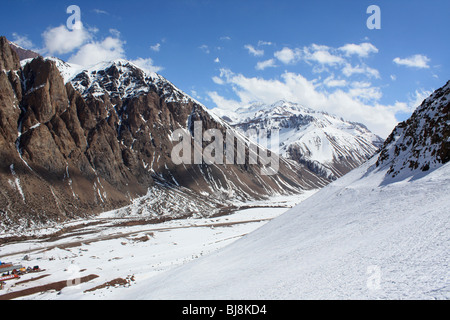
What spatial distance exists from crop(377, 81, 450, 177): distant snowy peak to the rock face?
80312 mm

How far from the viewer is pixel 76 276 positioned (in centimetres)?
3669

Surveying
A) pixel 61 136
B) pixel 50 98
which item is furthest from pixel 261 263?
pixel 50 98

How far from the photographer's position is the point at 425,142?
71.2ft

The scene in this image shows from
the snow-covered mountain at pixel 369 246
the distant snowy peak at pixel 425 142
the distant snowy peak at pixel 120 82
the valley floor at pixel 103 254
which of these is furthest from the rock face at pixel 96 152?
the distant snowy peak at pixel 425 142

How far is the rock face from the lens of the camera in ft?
267

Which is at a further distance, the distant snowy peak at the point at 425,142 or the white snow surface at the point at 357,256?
the distant snowy peak at the point at 425,142

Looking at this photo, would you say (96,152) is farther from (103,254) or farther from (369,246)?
(369,246)

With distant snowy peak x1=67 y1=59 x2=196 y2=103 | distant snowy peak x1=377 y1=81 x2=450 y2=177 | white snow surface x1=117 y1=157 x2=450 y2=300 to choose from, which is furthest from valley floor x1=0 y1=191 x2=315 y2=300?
distant snowy peak x1=67 y1=59 x2=196 y2=103

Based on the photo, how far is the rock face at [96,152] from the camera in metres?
81.4

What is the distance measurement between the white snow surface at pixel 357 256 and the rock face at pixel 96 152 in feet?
244

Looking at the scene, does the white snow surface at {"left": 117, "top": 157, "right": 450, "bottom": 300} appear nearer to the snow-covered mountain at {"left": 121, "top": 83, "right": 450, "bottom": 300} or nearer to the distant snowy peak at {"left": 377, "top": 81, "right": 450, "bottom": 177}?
the snow-covered mountain at {"left": 121, "top": 83, "right": 450, "bottom": 300}

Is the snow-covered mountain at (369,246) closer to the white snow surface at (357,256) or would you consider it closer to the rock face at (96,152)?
the white snow surface at (357,256)

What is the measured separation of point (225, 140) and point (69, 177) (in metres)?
120
